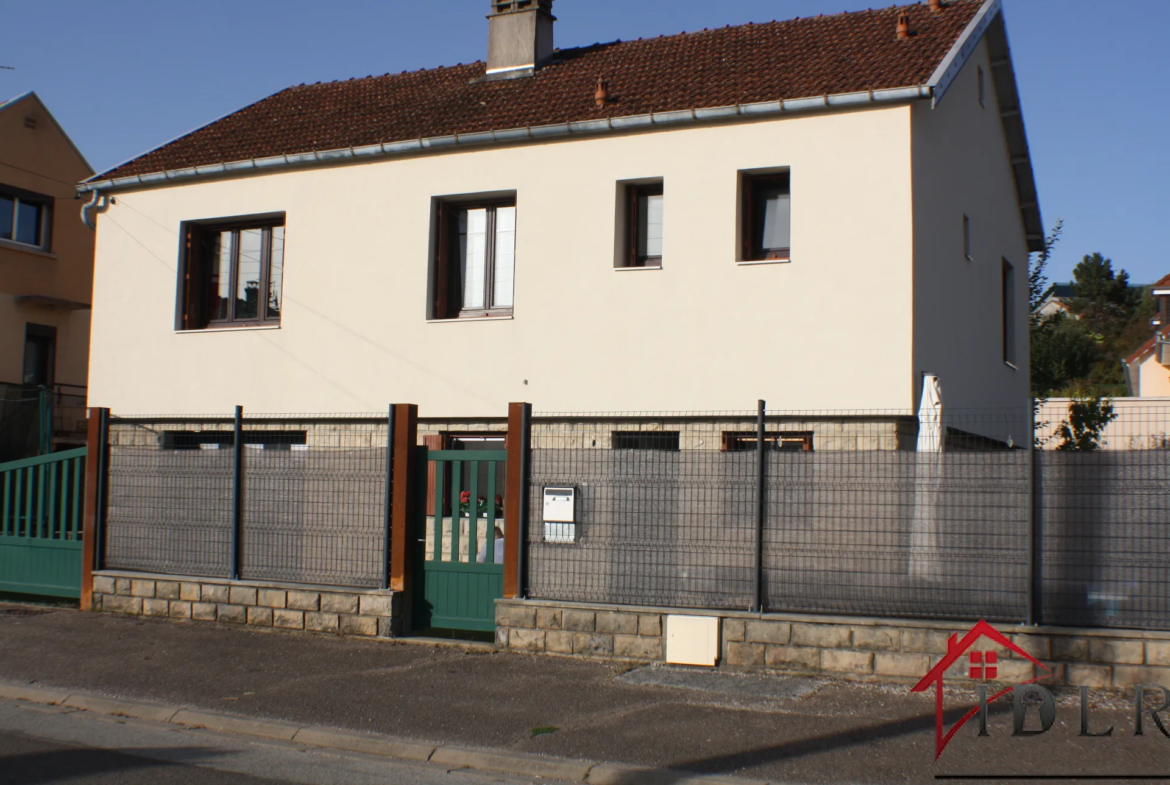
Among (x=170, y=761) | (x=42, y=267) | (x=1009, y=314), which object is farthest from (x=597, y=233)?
(x=42, y=267)

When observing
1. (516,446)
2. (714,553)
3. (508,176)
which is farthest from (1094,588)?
(508,176)

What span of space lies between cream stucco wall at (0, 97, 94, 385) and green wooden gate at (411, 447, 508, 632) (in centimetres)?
1676

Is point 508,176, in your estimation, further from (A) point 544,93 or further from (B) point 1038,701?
(B) point 1038,701

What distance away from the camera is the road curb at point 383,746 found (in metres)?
6.54

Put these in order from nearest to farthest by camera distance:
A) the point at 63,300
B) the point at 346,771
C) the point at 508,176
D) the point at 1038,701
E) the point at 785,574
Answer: the point at 346,771 < the point at 1038,701 < the point at 785,574 < the point at 508,176 < the point at 63,300

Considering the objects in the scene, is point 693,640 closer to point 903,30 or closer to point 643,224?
point 643,224

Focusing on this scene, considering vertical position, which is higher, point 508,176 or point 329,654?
point 508,176

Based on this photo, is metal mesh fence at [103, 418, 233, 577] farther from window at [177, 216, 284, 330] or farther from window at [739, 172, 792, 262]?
window at [739, 172, 792, 262]

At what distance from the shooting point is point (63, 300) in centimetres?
2456

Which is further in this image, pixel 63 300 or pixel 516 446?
pixel 63 300

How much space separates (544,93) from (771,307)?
203 inches

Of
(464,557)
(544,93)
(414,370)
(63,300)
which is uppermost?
(544,93)

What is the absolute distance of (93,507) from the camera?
12695 millimetres

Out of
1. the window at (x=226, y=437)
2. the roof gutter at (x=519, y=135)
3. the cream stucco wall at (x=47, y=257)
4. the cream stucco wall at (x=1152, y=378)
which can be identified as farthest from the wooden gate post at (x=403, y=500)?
the cream stucco wall at (x=1152, y=378)
